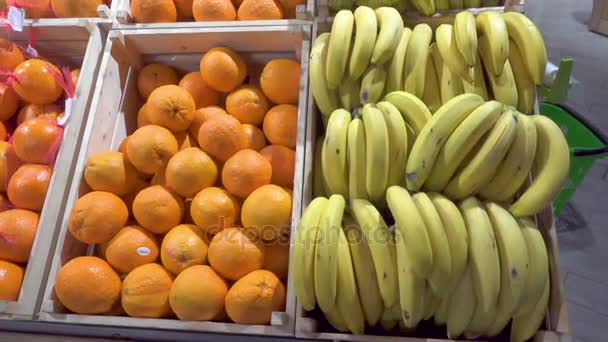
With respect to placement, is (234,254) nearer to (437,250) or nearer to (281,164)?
(281,164)

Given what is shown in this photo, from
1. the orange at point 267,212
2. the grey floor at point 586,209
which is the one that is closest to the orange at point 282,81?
the orange at point 267,212

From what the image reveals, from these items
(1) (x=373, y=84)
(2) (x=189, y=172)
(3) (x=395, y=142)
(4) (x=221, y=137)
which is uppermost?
(1) (x=373, y=84)

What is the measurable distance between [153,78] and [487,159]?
1.08m

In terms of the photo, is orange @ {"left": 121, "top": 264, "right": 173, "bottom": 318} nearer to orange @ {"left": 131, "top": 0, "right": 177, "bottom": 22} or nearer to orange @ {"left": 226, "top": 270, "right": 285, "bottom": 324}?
orange @ {"left": 226, "top": 270, "right": 285, "bottom": 324}

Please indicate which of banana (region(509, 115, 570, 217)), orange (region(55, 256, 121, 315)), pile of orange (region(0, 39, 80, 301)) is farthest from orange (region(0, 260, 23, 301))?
banana (region(509, 115, 570, 217))

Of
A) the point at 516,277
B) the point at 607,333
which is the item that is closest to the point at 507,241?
the point at 516,277

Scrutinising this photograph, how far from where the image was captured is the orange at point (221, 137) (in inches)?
45.1

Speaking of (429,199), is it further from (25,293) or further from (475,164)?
(25,293)

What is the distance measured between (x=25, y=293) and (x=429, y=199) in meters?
0.99

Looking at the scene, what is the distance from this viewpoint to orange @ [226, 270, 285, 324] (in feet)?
3.15

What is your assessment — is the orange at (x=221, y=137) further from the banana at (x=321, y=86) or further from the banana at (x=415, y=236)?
the banana at (x=415, y=236)

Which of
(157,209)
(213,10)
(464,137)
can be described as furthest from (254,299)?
(213,10)

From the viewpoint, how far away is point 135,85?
1.50m

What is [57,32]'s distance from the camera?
1470 millimetres
